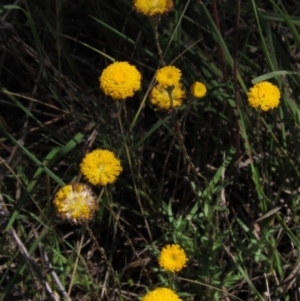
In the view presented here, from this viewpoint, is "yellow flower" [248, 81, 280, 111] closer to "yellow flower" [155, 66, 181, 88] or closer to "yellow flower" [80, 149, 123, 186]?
"yellow flower" [155, 66, 181, 88]

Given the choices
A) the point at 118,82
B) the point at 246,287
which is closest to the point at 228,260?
the point at 246,287

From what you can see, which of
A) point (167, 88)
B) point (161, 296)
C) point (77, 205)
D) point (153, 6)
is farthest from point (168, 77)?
point (161, 296)

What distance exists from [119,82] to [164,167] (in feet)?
1.14

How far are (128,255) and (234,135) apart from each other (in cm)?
43

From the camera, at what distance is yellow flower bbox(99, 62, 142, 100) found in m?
1.09

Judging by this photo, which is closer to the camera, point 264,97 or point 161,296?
point 161,296

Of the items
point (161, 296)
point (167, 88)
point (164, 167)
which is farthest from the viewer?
point (164, 167)

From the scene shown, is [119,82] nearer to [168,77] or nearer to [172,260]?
[168,77]

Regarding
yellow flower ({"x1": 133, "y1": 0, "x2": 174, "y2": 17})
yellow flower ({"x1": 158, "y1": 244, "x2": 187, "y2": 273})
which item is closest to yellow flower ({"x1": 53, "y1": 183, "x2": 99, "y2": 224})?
yellow flower ({"x1": 158, "y1": 244, "x2": 187, "y2": 273})

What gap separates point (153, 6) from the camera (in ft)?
3.61

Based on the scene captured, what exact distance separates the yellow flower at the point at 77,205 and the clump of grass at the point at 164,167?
268 mm

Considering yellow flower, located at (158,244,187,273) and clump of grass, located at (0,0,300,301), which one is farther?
clump of grass, located at (0,0,300,301)

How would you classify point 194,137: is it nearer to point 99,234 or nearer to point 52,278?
point 99,234

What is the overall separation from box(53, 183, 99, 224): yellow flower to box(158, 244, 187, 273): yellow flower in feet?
0.56
